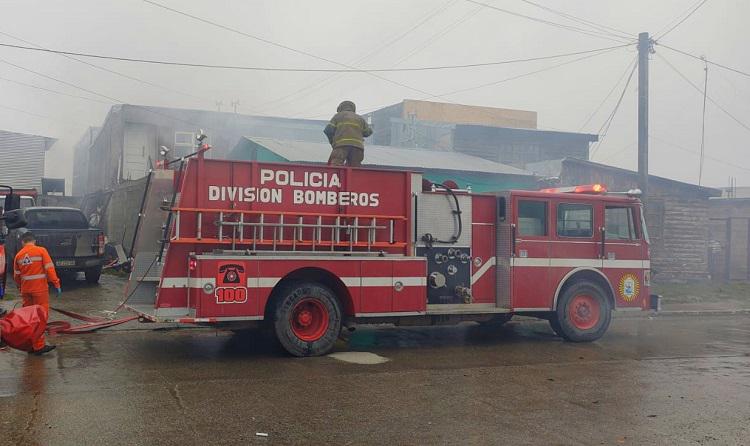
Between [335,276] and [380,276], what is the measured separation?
23.9 inches

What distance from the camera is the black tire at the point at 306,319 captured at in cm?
798

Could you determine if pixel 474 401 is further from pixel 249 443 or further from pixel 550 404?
pixel 249 443

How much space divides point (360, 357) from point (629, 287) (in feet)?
15.2

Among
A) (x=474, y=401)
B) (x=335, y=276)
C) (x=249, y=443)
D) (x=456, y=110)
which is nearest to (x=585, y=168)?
(x=335, y=276)

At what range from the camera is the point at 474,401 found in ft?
20.6

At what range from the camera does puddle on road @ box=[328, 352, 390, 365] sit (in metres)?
8.05

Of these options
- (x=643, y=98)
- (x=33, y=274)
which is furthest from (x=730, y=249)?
(x=33, y=274)

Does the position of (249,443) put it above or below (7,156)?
below

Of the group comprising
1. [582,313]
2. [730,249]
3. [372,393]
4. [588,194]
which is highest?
[588,194]

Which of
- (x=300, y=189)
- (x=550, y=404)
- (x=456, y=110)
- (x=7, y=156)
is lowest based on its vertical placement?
(x=550, y=404)

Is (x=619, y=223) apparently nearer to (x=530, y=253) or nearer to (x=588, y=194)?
(x=588, y=194)

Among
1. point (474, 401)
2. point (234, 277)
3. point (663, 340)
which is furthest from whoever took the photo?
point (663, 340)

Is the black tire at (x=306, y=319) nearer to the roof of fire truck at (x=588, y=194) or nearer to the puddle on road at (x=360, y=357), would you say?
the puddle on road at (x=360, y=357)

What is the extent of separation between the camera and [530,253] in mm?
9656
